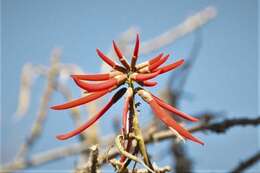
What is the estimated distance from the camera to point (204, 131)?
3.03 ft

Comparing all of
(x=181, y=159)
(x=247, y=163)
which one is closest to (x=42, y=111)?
(x=181, y=159)

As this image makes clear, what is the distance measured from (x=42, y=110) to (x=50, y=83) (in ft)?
0.36

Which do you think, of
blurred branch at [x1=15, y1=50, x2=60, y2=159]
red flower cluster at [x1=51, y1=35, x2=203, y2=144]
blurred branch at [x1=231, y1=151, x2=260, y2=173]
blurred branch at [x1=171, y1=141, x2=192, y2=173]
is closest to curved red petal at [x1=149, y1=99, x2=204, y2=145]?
red flower cluster at [x1=51, y1=35, x2=203, y2=144]

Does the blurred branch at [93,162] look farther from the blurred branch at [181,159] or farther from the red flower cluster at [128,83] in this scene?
the blurred branch at [181,159]

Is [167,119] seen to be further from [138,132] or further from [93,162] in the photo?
[93,162]

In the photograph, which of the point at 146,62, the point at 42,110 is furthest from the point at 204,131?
the point at 42,110

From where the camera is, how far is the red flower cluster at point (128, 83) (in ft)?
1.78

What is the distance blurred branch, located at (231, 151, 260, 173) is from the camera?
0.94m

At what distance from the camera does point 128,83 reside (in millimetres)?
561

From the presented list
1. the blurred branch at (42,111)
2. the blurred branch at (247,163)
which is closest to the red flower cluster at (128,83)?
the blurred branch at (247,163)

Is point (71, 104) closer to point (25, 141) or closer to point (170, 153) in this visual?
point (170, 153)

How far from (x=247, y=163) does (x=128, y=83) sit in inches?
19.9

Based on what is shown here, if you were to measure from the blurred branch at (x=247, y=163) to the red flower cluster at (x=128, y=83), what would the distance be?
0.45m

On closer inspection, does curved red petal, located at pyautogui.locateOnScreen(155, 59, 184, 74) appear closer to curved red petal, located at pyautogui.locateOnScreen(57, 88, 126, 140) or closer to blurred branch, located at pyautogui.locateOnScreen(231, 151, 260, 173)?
curved red petal, located at pyautogui.locateOnScreen(57, 88, 126, 140)
